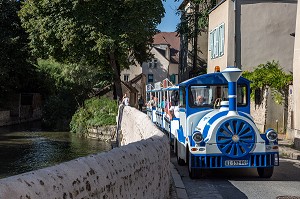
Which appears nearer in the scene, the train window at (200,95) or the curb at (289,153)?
the train window at (200,95)

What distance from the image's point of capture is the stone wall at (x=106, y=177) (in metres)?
3.73

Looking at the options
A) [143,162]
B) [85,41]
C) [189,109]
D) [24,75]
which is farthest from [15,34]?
[143,162]

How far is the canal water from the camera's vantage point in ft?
79.2

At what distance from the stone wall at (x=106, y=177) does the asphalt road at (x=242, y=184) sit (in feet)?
6.30

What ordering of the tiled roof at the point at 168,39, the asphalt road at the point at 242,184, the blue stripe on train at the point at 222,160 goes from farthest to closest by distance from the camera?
the tiled roof at the point at 168,39
the blue stripe on train at the point at 222,160
the asphalt road at the point at 242,184

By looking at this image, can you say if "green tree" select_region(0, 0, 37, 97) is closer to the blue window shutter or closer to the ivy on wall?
the blue window shutter

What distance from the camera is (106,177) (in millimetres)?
5234

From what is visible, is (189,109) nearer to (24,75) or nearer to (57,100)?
(57,100)

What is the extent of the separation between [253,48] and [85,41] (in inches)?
569

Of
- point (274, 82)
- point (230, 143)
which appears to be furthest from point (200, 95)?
point (274, 82)

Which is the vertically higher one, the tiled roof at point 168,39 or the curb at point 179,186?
the tiled roof at point 168,39

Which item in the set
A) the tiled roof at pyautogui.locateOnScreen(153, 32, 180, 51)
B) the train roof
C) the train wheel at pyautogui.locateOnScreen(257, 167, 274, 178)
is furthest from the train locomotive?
the tiled roof at pyautogui.locateOnScreen(153, 32, 180, 51)

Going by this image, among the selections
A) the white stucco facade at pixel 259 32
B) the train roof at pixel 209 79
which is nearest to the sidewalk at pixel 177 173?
the train roof at pixel 209 79

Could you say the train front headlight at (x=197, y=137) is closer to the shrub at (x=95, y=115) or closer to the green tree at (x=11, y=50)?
the shrub at (x=95, y=115)
